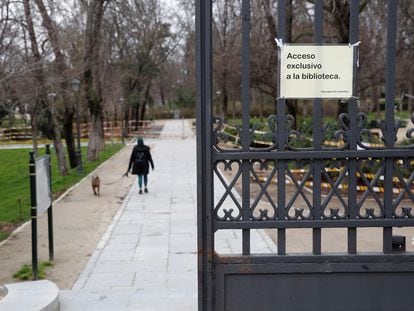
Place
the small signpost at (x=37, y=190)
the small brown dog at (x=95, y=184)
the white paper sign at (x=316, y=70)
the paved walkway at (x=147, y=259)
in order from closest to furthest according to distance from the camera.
Result: the white paper sign at (x=316, y=70) < the paved walkway at (x=147, y=259) < the small signpost at (x=37, y=190) < the small brown dog at (x=95, y=184)

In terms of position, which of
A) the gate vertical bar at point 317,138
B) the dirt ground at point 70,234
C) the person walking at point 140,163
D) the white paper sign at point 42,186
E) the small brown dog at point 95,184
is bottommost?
the dirt ground at point 70,234

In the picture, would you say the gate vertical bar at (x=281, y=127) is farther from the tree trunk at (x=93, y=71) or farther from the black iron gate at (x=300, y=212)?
the tree trunk at (x=93, y=71)

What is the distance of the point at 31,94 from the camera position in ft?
66.6

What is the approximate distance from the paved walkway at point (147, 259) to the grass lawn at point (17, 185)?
234 centimetres

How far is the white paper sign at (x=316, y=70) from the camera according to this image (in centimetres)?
463

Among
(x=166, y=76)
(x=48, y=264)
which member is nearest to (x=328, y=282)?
(x=48, y=264)

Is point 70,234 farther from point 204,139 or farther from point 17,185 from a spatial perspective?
point 17,185

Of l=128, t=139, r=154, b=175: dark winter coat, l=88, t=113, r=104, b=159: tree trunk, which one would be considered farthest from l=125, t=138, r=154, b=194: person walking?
l=88, t=113, r=104, b=159: tree trunk

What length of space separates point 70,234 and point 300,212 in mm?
7576

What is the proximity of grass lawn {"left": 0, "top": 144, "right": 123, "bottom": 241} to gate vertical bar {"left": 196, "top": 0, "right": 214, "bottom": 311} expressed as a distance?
7153 mm

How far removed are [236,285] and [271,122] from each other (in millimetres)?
1430

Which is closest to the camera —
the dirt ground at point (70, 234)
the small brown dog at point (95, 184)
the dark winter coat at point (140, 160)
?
the dirt ground at point (70, 234)

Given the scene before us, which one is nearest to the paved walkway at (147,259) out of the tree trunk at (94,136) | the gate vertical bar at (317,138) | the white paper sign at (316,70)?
the gate vertical bar at (317,138)

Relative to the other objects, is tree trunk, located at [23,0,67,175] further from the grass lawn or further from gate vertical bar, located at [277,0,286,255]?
gate vertical bar, located at [277,0,286,255]
